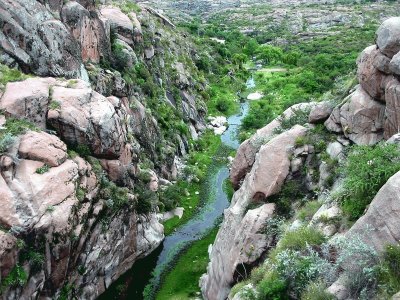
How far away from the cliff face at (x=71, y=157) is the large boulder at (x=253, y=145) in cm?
873

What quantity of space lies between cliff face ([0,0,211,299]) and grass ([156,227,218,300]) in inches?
131

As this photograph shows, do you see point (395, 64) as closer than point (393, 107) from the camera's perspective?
Yes

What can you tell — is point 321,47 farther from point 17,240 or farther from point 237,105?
point 17,240

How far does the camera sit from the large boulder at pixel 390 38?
2383 centimetres

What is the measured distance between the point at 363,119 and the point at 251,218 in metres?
8.64

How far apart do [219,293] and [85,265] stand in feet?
33.0

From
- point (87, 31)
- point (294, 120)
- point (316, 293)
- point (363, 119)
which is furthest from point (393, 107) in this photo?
point (87, 31)

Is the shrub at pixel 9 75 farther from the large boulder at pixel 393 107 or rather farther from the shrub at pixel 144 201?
the large boulder at pixel 393 107

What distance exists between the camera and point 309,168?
27.4 meters

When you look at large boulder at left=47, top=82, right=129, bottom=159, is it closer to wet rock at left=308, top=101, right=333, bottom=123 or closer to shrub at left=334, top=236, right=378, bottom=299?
wet rock at left=308, top=101, right=333, bottom=123

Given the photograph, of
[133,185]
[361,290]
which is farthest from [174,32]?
[361,290]

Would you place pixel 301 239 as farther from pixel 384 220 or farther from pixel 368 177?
pixel 384 220

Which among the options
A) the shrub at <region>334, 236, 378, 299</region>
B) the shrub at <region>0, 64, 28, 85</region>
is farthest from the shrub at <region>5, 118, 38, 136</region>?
the shrub at <region>334, 236, 378, 299</region>

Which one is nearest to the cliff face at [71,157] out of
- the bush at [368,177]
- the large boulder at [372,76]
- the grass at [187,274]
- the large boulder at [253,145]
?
the grass at [187,274]
